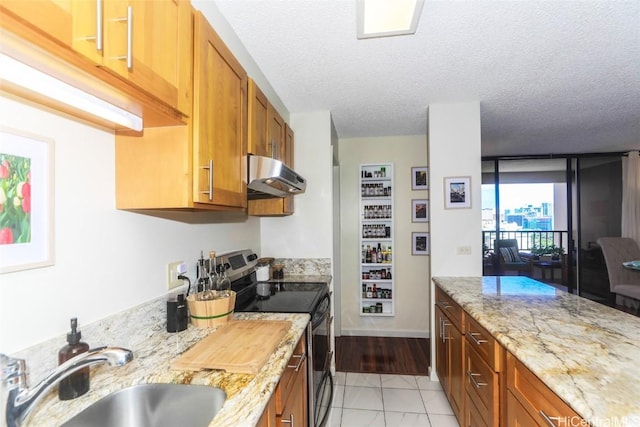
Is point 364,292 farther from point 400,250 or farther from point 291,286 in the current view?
point 291,286

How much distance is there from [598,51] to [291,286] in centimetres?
257

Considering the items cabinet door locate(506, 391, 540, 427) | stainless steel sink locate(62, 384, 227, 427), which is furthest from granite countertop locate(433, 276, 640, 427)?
stainless steel sink locate(62, 384, 227, 427)

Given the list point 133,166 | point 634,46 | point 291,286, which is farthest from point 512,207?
point 133,166

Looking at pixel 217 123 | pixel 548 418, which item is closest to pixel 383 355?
pixel 548 418

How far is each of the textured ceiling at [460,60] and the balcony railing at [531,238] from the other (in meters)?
2.01

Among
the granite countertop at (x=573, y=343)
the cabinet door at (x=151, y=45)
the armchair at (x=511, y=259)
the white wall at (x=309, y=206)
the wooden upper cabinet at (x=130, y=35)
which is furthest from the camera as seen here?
the armchair at (x=511, y=259)

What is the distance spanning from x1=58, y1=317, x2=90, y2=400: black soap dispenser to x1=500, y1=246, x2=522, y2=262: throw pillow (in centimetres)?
525

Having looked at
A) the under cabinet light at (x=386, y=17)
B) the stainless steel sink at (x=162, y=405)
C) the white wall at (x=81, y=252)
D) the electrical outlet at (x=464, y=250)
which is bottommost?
the stainless steel sink at (x=162, y=405)

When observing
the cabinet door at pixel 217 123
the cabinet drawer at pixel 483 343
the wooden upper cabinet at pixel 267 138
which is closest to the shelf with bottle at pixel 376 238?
the wooden upper cabinet at pixel 267 138

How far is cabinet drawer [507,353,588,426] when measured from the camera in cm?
89

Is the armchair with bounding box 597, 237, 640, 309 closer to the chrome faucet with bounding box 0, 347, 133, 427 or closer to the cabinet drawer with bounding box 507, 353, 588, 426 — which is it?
the cabinet drawer with bounding box 507, 353, 588, 426

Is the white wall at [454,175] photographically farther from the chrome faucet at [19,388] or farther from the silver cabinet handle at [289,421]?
the chrome faucet at [19,388]

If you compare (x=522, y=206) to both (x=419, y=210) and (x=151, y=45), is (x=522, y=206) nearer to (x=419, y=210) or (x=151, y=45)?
(x=419, y=210)

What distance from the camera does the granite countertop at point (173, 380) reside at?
75cm
